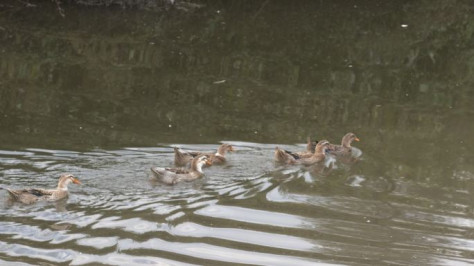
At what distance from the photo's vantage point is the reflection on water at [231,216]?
8.73 meters

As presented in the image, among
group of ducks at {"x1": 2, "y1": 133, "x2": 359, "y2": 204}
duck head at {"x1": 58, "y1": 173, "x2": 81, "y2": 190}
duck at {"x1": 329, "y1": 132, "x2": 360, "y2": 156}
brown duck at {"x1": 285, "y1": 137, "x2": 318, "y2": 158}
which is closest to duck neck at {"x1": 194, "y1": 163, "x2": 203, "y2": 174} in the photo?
group of ducks at {"x1": 2, "y1": 133, "x2": 359, "y2": 204}

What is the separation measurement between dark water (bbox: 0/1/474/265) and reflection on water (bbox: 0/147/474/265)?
26mm

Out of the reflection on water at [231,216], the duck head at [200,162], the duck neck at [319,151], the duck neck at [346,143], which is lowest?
the reflection on water at [231,216]

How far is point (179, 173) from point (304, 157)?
1.99 metres

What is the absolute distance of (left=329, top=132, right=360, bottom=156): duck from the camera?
12078 mm

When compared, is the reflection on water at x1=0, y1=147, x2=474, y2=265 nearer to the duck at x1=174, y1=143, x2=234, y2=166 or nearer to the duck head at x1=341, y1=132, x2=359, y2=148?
the duck at x1=174, y1=143, x2=234, y2=166

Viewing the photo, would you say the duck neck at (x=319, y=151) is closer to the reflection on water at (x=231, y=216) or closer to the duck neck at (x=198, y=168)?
the reflection on water at (x=231, y=216)

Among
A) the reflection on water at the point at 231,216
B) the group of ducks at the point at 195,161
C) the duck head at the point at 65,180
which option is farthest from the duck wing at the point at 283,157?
the duck head at the point at 65,180

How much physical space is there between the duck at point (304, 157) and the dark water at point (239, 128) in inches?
8.4

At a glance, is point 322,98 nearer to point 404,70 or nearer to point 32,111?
point 404,70

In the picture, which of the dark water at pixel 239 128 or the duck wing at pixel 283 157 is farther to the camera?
the duck wing at pixel 283 157

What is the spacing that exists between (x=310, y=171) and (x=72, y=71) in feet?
20.5

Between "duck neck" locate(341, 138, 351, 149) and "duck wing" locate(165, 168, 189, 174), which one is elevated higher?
"duck neck" locate(341, 138, 351, 149)

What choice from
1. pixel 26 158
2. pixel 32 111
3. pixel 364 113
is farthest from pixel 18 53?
pixel 364 113
